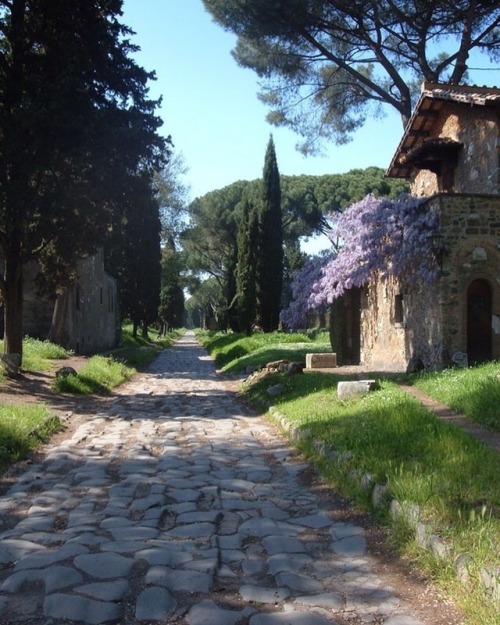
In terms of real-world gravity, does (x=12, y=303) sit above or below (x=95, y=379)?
above

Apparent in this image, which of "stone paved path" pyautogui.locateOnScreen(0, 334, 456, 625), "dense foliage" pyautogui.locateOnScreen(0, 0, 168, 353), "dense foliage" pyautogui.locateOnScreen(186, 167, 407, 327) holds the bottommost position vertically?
"stone paved path" pyautogui.locateOnScreen(0, 334, 456, 625)

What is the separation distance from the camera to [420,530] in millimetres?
4160

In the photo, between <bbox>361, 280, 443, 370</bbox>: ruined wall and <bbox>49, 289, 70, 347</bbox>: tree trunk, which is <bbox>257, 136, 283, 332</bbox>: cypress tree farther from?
<bbox>361, 280, 443, 370</bbox>: ruined wall

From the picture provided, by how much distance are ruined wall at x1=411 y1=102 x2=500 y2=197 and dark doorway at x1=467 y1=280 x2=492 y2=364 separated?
3082 millimetres

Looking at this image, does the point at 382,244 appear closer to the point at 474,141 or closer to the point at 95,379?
the point at 474,141

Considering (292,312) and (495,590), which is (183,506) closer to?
(495,590)

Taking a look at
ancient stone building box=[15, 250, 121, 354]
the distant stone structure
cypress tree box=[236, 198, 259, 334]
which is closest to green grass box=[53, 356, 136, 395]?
ancient stone building box=[15, 250, 121, 354]

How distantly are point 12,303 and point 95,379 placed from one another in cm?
263

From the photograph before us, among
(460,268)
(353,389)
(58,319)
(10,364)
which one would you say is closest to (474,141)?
(460,268)

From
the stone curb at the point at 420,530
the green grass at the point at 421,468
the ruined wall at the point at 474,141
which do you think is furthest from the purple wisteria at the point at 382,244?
the stone curb at the point at 420,530

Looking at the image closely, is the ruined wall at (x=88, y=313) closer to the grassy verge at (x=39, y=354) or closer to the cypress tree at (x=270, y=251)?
the grassy verge at (x=39, y=354)

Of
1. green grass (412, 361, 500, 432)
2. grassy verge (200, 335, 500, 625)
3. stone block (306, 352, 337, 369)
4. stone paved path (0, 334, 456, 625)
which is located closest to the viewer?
stone paved path (0, 334, 456, 625)

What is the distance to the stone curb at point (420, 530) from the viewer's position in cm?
325

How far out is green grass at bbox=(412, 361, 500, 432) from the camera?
7.54m
